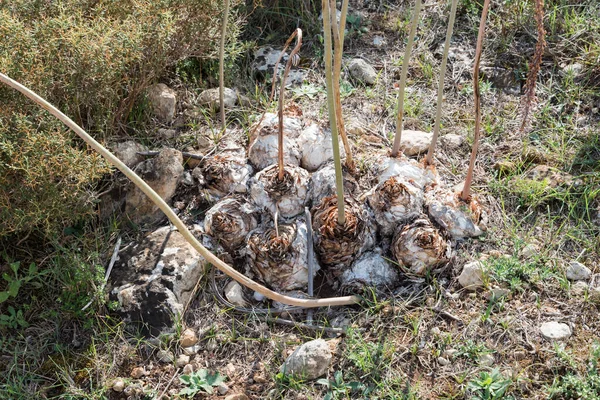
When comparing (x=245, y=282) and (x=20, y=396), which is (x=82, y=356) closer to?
(x=20, y=396)

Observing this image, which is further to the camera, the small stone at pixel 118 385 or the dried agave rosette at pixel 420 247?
the dried agave rosette at pixel 420 247

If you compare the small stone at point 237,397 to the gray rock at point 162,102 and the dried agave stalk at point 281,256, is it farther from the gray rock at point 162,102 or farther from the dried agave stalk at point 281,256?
the gray rock at point 162,102

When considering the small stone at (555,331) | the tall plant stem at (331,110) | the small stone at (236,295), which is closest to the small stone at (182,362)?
the small stone at (236,295)

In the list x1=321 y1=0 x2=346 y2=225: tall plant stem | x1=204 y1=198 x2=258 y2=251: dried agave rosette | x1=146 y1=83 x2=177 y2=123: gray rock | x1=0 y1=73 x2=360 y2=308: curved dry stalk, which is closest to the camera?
x1=0 y1=73 x2=360 y2=308: curved dry stalk

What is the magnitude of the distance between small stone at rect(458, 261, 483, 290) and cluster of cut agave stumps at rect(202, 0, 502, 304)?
8 centimetres

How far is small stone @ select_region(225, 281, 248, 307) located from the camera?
2.36m

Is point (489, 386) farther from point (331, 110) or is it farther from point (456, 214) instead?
point (331, 110)

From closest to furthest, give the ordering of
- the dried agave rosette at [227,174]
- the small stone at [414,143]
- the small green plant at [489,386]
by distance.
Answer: the small green plant at [489,386] < the dried agave rosette at [227,174] < the small stone at [414,143]

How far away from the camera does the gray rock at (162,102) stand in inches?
113

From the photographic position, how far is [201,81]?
3.04 m

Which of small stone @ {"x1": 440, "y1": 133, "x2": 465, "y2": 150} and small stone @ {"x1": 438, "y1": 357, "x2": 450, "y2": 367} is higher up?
small stone @ {"x1": 440, "y1": 133, "x2": 465, "y2": 150}

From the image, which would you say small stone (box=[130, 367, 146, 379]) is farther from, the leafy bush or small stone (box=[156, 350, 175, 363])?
the leafy bush

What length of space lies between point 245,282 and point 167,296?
42 centimetres

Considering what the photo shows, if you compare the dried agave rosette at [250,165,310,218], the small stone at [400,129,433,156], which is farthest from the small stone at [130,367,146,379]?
the small stone at [400,129,433,156]
